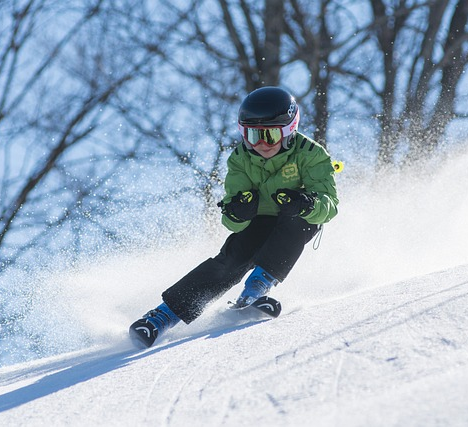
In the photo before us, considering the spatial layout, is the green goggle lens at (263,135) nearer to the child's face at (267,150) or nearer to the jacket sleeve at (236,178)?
the child's face at (267,150)

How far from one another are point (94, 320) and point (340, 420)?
3372 mm

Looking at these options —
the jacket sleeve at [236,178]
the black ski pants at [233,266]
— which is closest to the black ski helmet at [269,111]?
the jacket sleeve at [236,178]

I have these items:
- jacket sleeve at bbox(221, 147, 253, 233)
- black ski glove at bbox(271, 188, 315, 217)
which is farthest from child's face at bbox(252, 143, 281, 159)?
black ski glove at bbox(271, 188, 315, 217)

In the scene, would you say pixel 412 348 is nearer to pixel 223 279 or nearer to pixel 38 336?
pixel 223 279

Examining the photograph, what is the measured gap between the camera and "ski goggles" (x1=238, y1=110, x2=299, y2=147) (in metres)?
3.87

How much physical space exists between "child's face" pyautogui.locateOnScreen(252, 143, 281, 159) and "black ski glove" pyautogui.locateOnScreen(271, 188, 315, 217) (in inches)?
13.9

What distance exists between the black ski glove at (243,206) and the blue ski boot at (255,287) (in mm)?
302

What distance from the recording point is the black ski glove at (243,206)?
3.82 m

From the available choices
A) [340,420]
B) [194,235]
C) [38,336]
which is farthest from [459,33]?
[340,420]

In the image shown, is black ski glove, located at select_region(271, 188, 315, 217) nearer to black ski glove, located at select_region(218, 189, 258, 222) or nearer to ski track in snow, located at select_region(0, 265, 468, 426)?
black ski glove, located at select_region(218, 189, 258, 222)

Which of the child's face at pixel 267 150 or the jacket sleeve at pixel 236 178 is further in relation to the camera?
the jacket sleeve at pixel 236 178

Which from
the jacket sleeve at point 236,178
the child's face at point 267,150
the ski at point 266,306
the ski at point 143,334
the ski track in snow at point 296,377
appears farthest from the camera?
the jacket sleeve at point 236,178

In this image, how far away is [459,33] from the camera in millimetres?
14273

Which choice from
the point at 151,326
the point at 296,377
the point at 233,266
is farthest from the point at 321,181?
the point at 296,377
